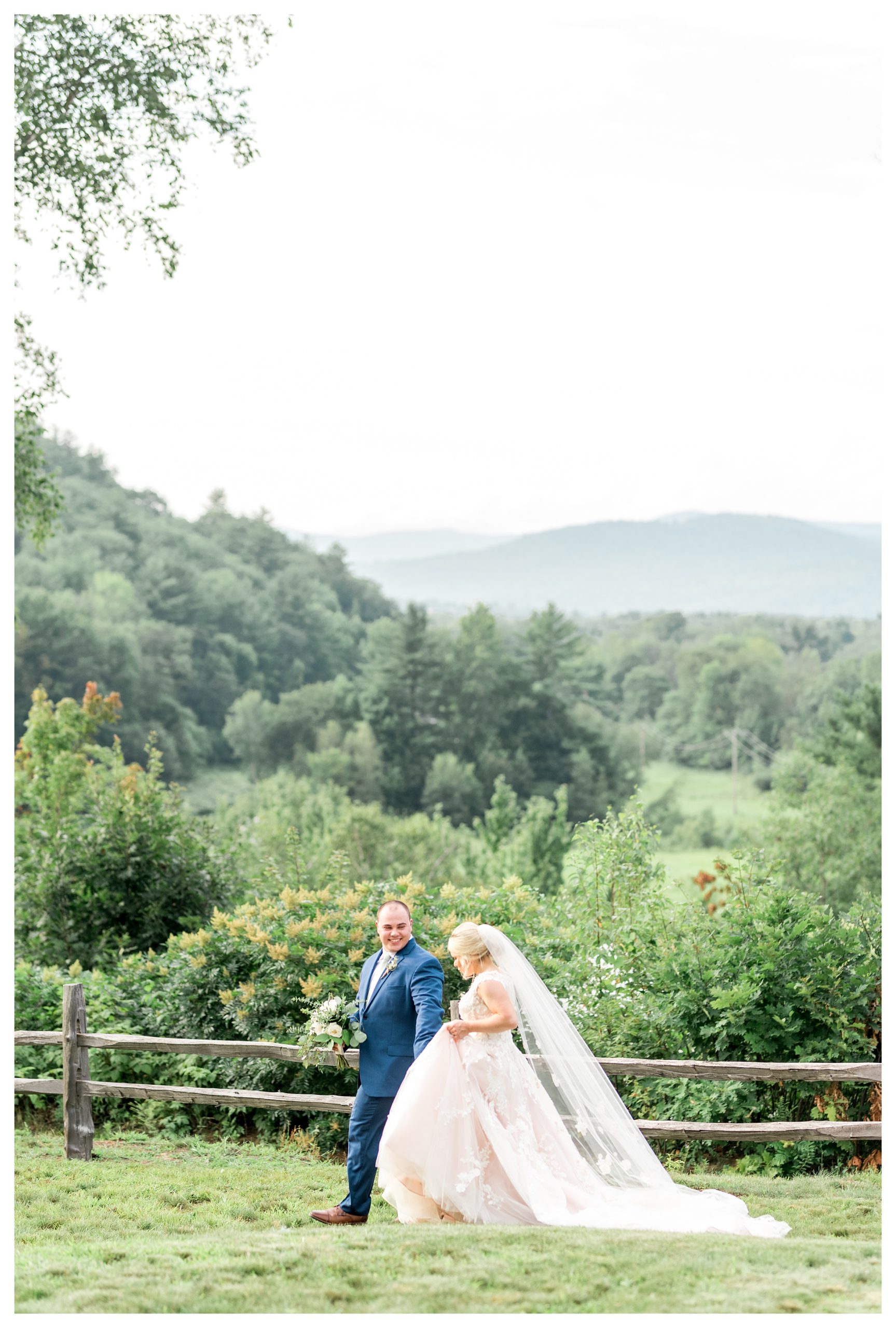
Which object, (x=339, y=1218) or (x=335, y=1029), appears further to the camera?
(x=335, y=1029)

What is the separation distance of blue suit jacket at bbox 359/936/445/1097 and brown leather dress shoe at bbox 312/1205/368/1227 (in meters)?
0.60

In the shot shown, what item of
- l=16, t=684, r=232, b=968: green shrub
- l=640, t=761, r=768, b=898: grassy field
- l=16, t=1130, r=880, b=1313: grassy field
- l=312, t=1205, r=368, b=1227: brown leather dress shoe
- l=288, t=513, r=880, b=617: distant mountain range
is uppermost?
l=288, t=513, r=880, b=617: distant mountain range

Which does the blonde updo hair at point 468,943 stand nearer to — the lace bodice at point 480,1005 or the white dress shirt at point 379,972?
the lace bodice at point 480,1005

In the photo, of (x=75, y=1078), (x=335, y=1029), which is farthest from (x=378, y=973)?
(x=75, y=1078)

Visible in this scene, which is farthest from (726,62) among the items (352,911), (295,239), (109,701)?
(295,239)

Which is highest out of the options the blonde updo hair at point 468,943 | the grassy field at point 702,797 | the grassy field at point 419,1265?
the blonde updo hair at point 468,943

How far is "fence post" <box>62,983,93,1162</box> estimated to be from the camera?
26.1ft

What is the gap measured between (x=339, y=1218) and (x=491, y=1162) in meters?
0.82

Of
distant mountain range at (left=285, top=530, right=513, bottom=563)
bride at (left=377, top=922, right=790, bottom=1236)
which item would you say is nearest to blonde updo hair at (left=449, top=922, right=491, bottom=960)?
bride at (left=377, top=922, right=790, bottom=1236)

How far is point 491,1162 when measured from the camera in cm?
609

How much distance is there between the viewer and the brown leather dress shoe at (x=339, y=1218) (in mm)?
6105

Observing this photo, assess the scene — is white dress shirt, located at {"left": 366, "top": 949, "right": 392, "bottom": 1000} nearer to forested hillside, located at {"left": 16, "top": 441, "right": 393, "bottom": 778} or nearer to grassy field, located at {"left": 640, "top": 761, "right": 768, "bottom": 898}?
grassy field, located at {"left": 640, "top": 761, "right": 768, "bottom": 898}

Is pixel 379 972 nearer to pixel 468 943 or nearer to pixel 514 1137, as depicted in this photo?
pixel 468 943

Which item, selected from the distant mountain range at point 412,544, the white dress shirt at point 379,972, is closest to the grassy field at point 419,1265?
the white dress shirt at point 379,972
